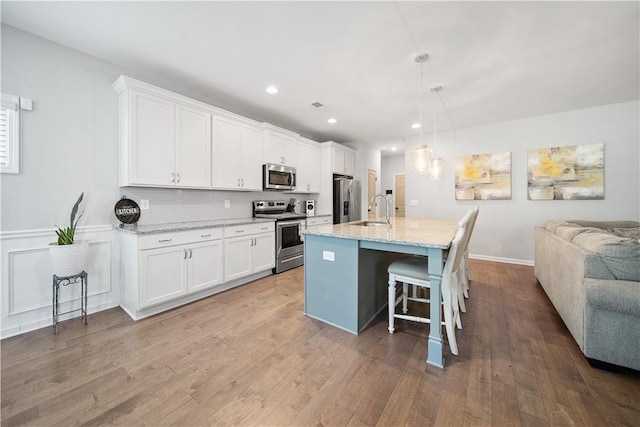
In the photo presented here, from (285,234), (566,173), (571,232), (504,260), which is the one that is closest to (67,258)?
(285,234)

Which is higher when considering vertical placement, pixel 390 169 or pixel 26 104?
pixel 390 169

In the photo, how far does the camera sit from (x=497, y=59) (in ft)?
8.26

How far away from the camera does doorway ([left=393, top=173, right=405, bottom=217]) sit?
824 cm

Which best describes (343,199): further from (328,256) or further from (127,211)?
(127,211)

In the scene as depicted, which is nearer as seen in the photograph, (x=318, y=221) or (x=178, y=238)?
(x=178, y=238)

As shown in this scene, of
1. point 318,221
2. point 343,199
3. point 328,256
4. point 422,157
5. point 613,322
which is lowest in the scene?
point 613,322

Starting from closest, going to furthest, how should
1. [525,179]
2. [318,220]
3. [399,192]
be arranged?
[525,179], [318,220], [399,192]

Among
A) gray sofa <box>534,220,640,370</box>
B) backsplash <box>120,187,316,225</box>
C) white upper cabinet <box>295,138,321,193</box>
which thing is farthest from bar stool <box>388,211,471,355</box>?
white upper cabinet <box>295,138,321,193</box>

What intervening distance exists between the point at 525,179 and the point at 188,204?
18.1 feet

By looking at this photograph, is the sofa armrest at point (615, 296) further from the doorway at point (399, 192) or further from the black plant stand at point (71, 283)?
the doorway at point (399, 192)

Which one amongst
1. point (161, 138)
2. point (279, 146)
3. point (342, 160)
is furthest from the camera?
point (342, 160)

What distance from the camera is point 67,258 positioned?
214 cm

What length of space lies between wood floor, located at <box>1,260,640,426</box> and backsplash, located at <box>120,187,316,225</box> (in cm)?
117

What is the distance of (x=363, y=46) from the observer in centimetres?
232
